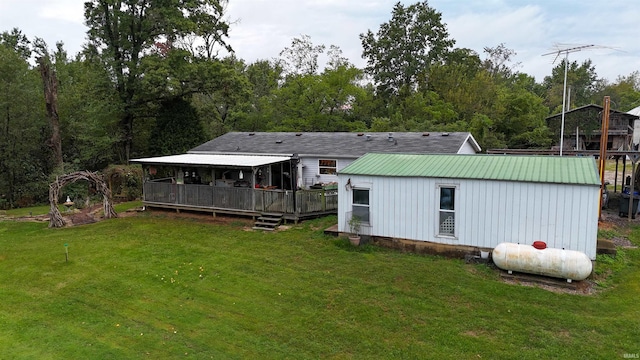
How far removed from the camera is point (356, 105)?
3472 cm

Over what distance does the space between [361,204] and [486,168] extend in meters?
4.03

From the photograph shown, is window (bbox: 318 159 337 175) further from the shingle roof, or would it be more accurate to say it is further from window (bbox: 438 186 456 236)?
window (bbox: 438 186 456 236)

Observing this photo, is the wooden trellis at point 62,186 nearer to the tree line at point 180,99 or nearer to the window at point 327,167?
the tree line at point 180,99

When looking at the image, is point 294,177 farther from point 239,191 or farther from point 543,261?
point 543,261

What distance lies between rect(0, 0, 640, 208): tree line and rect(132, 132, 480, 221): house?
7976mm

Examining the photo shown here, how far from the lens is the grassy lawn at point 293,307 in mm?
7434

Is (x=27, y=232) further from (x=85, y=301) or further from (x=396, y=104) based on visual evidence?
(x=396, y=104)

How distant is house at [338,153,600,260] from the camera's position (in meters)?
10.4

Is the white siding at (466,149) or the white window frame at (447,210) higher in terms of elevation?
the white siding at (466,149)

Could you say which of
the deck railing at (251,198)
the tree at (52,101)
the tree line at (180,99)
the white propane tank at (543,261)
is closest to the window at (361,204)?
the deck railing at (251,198)

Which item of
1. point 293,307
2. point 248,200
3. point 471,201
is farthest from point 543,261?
point 248,200

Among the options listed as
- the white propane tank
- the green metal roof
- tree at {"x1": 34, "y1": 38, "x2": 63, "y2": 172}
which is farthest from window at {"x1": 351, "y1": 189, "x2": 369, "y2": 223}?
tree at {"x1": 34, "y1": 38, "x2": 63, "y2": 172}

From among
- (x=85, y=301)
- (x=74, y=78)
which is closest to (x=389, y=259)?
(x=85, y=301)

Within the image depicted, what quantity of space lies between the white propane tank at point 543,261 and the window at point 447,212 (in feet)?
5.19
